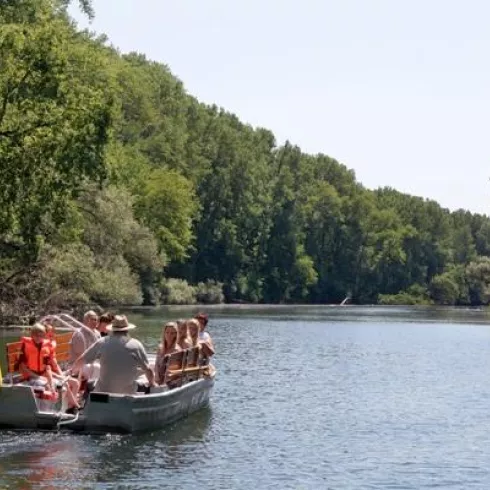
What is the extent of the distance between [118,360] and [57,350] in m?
6.42

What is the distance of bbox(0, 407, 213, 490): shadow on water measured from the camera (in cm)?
1567

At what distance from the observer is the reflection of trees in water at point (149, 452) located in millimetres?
16500

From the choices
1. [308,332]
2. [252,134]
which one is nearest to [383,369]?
[308,332]

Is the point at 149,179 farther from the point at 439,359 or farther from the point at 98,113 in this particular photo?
the point at 98,113

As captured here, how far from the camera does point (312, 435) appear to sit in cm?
2055

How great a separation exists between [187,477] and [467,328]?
175ft

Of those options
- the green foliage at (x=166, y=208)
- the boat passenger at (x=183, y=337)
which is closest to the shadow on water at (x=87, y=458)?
Answer: the boat passenger at (x=183, y=337)

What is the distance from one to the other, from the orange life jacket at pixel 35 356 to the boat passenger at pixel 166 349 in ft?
7.67

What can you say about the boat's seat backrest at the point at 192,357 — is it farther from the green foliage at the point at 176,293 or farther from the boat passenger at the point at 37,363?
the green foliage at the point at 176,293

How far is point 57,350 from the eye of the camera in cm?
2491

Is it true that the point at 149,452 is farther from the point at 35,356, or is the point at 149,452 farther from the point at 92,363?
the point at 35,356

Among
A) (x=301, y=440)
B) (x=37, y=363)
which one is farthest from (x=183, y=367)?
(x=37, y=363)

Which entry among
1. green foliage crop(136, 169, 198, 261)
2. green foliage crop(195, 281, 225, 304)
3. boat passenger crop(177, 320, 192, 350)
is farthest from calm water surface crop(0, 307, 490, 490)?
green foliage crop(195, 281, 225, 304)

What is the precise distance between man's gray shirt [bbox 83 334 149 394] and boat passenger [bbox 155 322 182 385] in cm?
210
